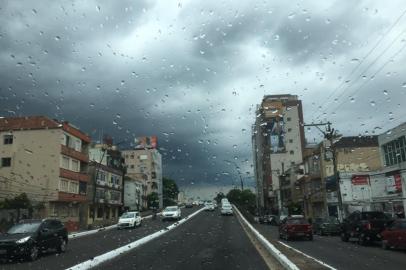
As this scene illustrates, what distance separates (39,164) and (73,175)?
19.6 ft

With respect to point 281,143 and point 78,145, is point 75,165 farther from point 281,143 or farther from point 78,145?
point 281,143

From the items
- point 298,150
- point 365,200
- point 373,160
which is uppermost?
point 298,150

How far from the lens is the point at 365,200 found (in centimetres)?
5006

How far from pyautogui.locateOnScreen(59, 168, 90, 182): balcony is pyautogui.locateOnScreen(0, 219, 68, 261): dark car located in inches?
1381

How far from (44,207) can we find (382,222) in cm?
3797

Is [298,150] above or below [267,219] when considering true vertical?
above

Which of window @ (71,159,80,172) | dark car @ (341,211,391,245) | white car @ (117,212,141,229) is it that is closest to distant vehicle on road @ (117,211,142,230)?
white car @ (117,212,141,229)

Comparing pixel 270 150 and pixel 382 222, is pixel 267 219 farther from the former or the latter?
pixel 270 150

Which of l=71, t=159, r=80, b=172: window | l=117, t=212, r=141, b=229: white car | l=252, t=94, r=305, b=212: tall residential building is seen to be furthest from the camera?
l=252, t=94, r=305, b=212: tall residential building

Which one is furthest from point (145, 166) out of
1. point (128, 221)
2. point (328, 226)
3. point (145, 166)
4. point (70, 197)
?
point (328, 226)

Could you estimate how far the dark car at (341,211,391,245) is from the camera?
80.1 ft

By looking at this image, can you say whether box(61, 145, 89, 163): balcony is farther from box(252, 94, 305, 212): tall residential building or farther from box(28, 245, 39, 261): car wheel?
box(252, 94, 305, 212): tall residential building

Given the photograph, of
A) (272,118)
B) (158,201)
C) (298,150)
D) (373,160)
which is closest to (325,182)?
(373,160)

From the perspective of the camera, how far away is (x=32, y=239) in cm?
1739
